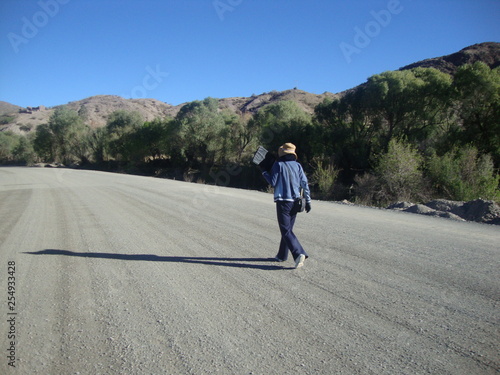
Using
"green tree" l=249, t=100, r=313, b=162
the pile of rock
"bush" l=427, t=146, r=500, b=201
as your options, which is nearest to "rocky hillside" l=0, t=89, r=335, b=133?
"green tree" l=249, t=100, r=313, b=162

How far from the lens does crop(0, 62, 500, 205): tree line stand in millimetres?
16156

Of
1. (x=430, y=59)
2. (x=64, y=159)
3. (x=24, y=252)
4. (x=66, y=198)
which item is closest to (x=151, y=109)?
(x=64, y=159)

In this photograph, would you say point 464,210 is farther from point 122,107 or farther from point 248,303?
point 122,107

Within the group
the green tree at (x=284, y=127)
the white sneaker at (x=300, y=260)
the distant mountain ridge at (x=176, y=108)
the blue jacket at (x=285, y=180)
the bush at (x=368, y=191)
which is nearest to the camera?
the white sneaker at (x=300, y=260)

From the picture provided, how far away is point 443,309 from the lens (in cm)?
365

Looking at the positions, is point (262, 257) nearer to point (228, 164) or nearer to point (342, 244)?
point (342, 244)

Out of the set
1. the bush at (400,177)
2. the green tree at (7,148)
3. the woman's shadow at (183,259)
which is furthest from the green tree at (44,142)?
the woman's shadow at (183,259)

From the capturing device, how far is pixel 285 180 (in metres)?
5.15

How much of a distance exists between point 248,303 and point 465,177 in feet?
49.8

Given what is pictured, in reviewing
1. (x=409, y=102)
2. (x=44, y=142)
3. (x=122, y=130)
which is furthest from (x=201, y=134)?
(x=44, y=142)

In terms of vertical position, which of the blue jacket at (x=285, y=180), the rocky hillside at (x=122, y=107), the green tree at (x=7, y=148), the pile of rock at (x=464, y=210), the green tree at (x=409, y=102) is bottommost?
the pile of rock at (x=464, y=210)

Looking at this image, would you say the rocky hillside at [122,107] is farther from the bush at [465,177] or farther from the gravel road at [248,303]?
the gravel road at [248,303]

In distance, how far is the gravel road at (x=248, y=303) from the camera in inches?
111

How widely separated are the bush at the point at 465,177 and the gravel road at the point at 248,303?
771 centimetres
